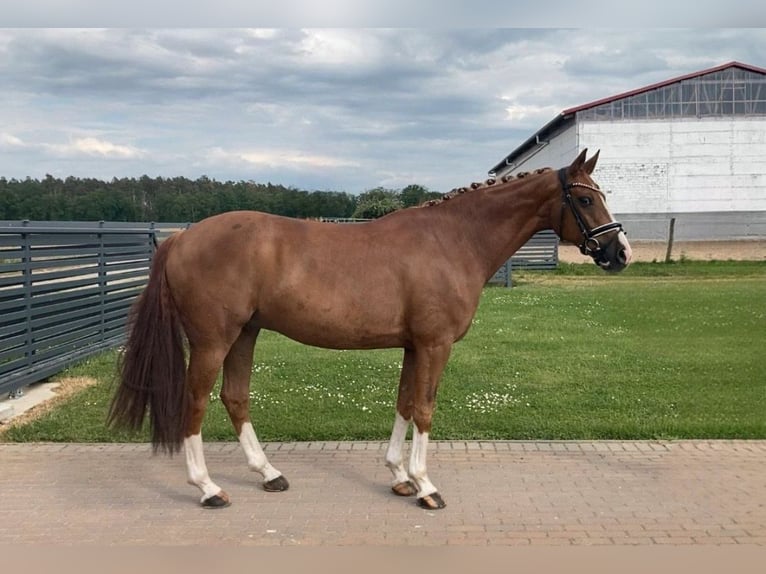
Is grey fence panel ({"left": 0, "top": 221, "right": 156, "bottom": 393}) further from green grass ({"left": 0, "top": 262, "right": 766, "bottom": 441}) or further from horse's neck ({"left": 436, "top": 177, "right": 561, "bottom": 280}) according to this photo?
horse's neck ({"left": 436, "top": 177, "right": 561, "bottom": 280})

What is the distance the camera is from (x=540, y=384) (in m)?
7.57

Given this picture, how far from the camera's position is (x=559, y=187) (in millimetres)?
4512

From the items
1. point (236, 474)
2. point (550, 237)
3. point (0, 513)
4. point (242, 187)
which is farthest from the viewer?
point (550, 237)

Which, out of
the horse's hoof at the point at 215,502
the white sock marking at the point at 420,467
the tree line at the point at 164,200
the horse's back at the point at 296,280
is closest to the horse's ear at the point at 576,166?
the horse's back at the point at 296,280

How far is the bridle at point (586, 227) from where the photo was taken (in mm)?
4371

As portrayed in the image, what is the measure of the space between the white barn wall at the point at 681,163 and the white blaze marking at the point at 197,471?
1424 inches

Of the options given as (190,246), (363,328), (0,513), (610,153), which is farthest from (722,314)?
(610,153)

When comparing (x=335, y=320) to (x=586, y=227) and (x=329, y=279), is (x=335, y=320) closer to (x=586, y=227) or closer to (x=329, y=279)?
(x=329, y=279)

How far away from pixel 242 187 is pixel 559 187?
14.0 metres

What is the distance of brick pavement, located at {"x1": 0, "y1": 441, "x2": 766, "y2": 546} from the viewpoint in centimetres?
385

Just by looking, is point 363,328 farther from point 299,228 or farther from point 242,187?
point 242,187

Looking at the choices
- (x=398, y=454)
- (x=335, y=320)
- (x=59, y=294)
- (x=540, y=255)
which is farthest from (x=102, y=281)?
(x=540, y=255)

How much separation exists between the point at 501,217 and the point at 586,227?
0.59 m

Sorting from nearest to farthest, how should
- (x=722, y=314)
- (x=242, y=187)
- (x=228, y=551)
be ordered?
(x=228, y=551)
(x=722, y=314)
(x=242, y=187)
